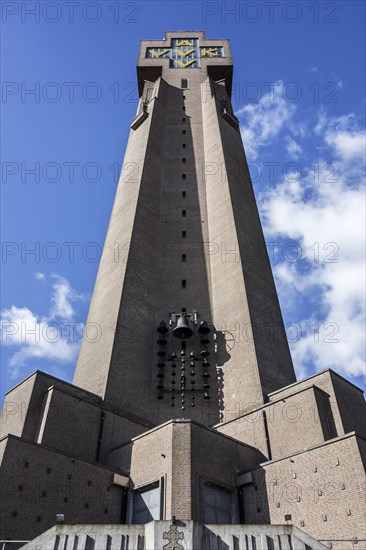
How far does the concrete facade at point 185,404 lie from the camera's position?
15.3 meters

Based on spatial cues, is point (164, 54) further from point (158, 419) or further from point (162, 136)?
point (158, 419)

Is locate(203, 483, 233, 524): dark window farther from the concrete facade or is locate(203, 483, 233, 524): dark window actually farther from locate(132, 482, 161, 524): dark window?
locate(132, 482, 161, 524): dark window

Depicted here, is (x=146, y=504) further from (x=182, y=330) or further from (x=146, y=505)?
(x=182, y=330)

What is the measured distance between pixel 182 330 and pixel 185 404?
3311 mm

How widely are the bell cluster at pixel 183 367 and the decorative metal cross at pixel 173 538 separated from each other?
503 inches

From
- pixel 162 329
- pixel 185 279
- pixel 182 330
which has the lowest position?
pixel 182 330

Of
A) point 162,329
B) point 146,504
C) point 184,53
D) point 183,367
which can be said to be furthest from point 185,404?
point 184,53

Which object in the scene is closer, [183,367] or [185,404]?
[185,404]

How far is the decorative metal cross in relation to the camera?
10578mm

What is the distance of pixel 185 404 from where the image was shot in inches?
930

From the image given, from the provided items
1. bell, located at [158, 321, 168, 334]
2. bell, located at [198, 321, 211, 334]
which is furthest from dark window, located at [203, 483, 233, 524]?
bell, located at [158, 321, 168, 334]

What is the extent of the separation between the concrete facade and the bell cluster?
0.28ft

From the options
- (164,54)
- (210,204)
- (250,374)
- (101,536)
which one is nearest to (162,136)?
(210,204)

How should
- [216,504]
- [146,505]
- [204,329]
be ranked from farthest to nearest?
1. [204,329]
2. [146,505]
3. [216,504]
